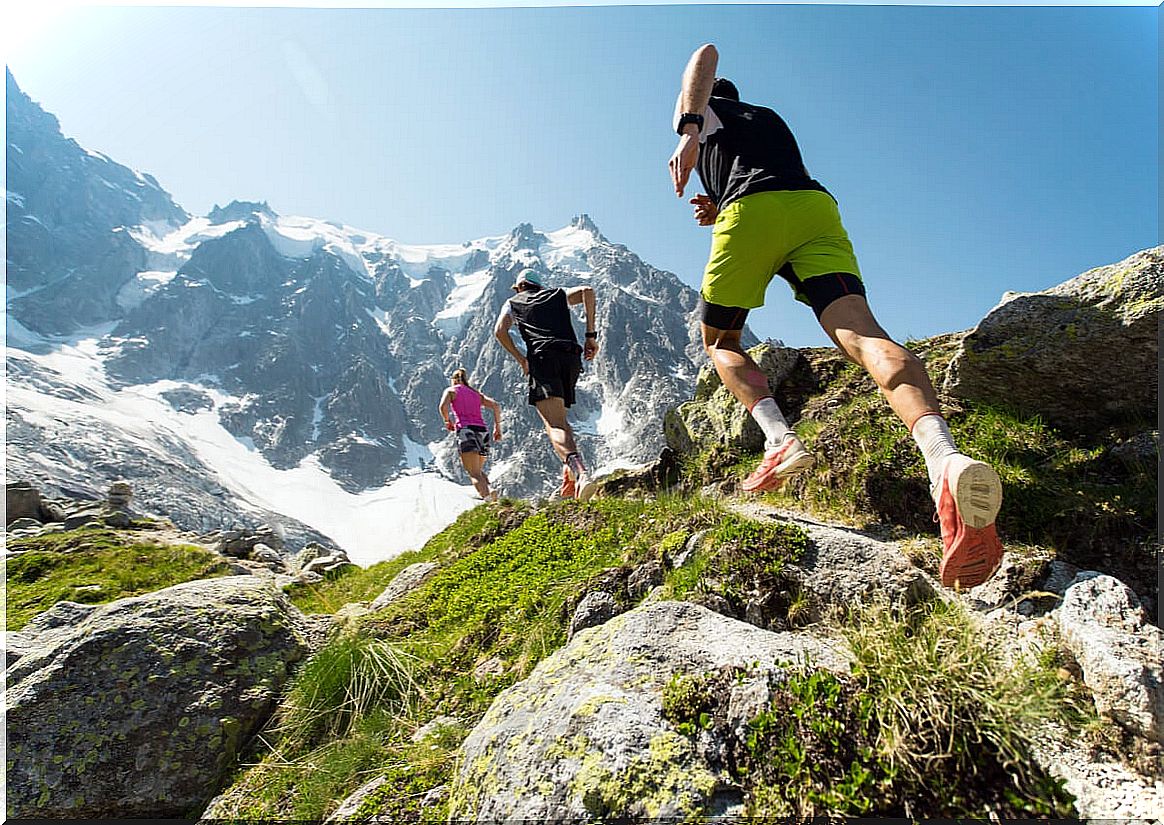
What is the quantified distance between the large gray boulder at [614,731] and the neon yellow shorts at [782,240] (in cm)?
237

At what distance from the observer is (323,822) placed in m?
2.65

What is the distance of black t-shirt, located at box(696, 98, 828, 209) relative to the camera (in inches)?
152

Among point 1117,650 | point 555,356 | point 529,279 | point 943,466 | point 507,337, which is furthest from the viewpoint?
point 507,337

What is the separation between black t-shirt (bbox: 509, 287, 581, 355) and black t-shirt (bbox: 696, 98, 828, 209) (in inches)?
153

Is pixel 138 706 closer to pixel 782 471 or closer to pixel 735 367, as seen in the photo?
pixel 782 471

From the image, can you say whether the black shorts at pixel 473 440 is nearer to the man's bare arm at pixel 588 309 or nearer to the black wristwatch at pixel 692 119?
the man's bare arm at pixel 588 309

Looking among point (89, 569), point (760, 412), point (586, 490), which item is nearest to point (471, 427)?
point (586, 490)

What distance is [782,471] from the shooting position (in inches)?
147

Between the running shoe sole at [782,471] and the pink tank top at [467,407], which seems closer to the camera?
the running shoe sole at [782,471]

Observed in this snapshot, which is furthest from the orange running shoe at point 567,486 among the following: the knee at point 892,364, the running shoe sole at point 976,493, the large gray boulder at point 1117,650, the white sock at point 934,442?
the large gray boulder at point 1117,650

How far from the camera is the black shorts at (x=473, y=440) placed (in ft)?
38.0

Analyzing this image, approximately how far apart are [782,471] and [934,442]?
40.8 inches

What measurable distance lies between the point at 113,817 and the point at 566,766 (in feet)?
9.45

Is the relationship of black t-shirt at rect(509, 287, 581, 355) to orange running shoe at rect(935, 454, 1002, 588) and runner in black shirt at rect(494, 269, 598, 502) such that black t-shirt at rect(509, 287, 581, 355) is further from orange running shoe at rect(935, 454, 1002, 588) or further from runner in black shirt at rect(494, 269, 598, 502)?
orange running shoe at rect(935, 454, 1002, 588)
